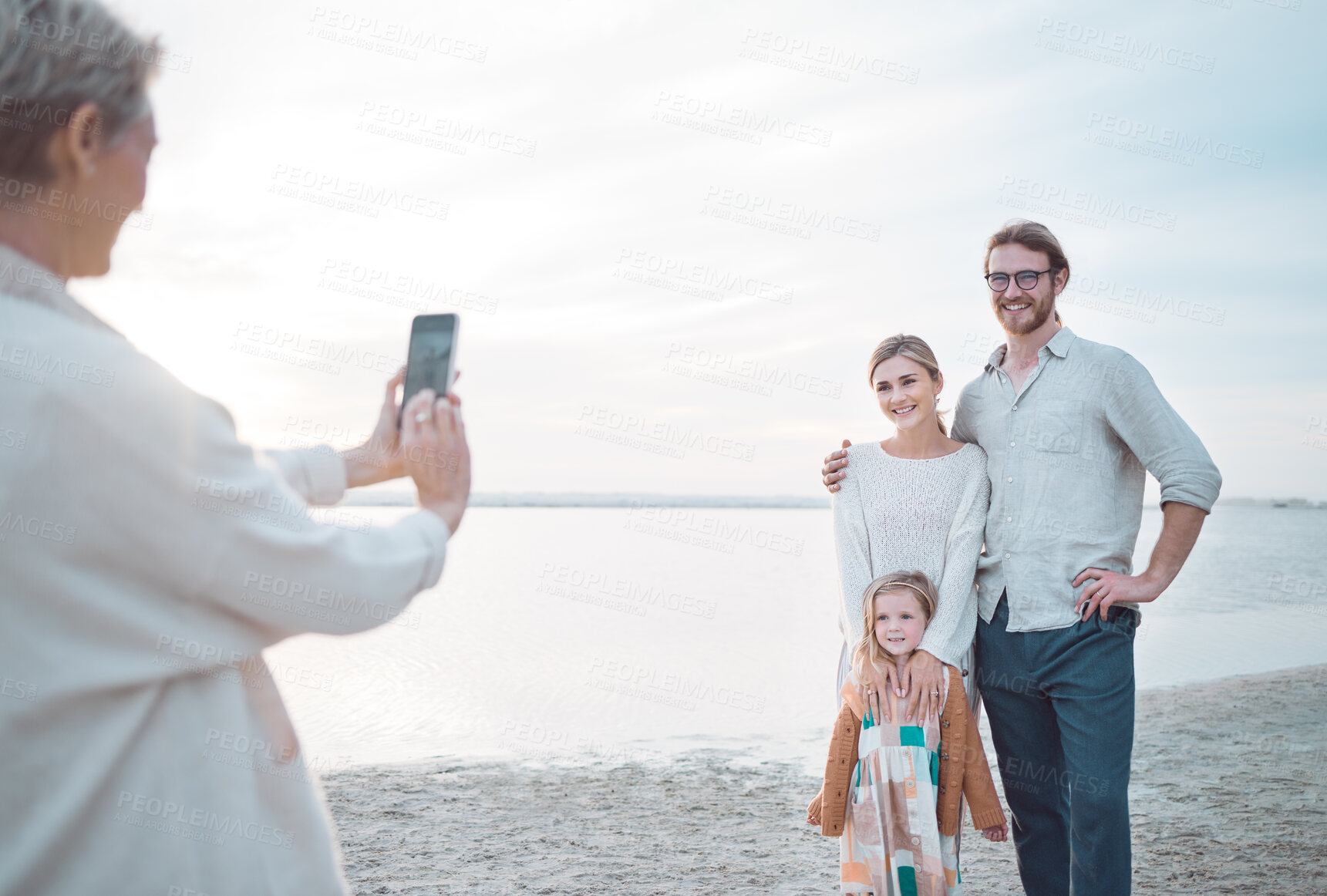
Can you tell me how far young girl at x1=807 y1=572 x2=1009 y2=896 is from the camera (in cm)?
332

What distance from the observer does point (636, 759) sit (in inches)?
273

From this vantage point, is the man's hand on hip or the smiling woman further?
the smiling woman

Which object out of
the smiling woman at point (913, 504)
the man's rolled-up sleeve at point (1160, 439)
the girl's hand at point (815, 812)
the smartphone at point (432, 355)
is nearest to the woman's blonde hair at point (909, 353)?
the smiling woman at point (913, 504)

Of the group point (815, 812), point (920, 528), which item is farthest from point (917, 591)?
point (815, 812)

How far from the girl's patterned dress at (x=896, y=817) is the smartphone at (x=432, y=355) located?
2.41 meters

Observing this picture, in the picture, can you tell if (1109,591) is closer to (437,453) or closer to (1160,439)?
(1160,439)

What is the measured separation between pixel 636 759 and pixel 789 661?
355cm

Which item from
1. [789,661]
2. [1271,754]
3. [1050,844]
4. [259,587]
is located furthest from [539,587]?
[259,587]

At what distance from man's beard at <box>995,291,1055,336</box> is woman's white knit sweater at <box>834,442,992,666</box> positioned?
487mm

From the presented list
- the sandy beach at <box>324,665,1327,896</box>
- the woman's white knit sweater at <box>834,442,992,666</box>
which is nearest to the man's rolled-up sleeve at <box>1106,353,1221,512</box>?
the woman's white knit sweater at <box>834,442,992,666</box>

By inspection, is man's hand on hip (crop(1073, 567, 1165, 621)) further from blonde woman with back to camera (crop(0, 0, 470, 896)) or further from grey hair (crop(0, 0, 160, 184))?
grey hair (crop(0, 0, 160, 184))

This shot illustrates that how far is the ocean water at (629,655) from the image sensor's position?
7598 millimetres

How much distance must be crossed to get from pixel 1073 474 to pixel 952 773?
3.86 ft

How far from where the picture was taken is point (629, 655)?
10.5 metres
